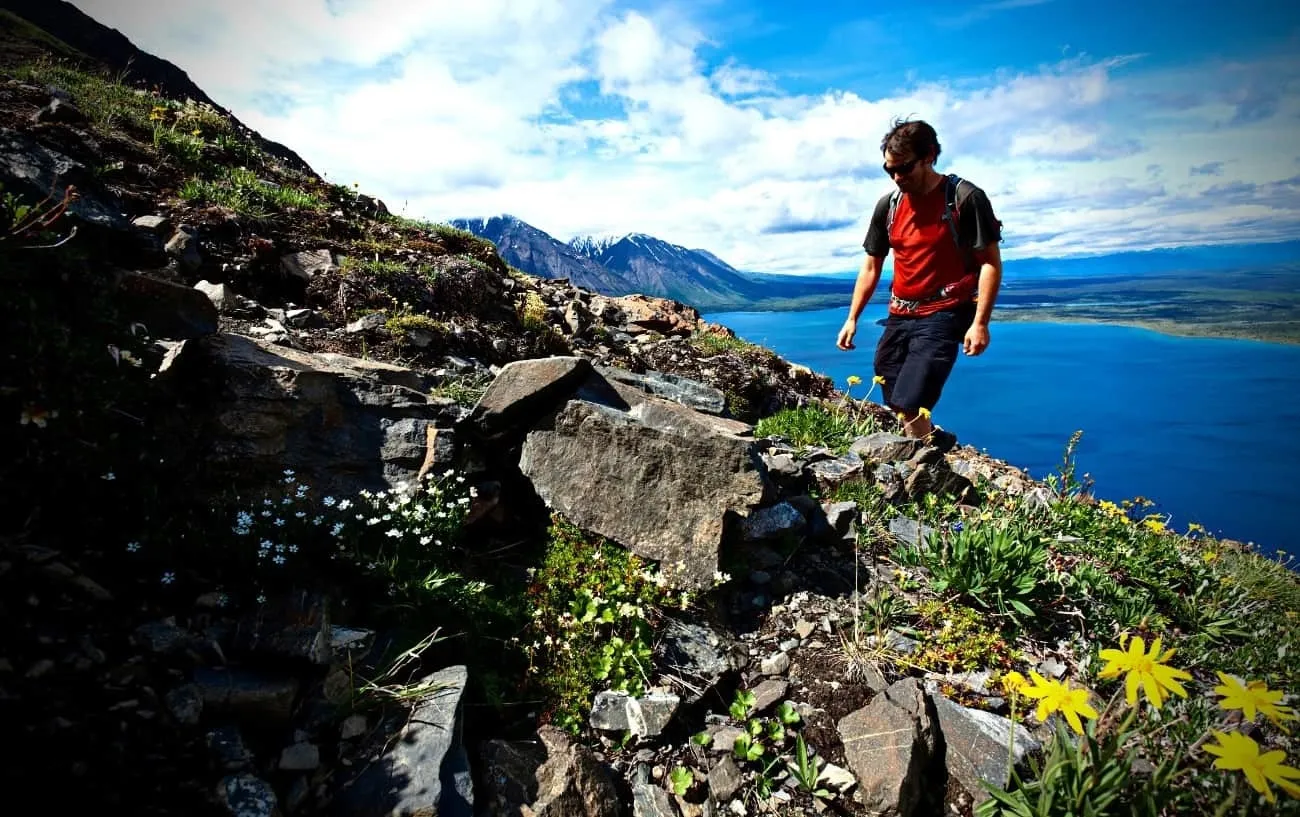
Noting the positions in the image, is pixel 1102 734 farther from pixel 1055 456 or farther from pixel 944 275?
pixel 1055 456

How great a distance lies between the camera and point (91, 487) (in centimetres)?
298

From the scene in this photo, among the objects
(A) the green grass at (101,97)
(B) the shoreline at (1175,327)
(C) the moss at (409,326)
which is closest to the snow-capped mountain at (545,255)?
(B) the shoreline at (1175,327)

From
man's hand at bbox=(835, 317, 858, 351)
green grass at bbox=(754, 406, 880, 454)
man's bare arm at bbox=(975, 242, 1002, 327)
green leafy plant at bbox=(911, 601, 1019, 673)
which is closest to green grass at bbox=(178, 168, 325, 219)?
green grass at bbox=(754, 406, 880, 454)

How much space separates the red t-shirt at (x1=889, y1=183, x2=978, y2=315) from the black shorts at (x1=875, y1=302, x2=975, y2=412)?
0.46ft

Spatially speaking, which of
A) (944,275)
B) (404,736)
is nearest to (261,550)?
(404,736)

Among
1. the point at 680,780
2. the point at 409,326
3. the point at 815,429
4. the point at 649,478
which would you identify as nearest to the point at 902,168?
the point at 815,429

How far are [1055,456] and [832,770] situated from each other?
1157cm

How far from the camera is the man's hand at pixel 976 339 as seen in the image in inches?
210

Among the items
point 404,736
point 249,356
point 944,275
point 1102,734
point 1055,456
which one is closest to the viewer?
point 404,736

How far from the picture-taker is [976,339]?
5367mm

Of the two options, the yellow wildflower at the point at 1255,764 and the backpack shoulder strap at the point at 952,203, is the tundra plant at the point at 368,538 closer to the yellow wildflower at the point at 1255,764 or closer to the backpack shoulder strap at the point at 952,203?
the yellow wildflower at the point at 1255,764

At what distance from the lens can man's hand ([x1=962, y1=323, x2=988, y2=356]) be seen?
534cm

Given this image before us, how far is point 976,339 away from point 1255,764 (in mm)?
4049

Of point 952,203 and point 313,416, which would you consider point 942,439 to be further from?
point 313,416
